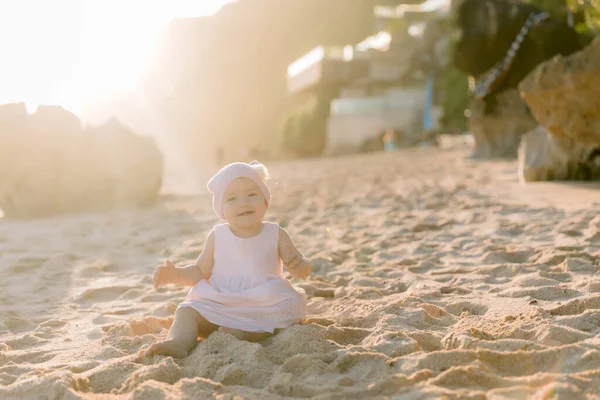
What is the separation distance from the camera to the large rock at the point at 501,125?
11042mm

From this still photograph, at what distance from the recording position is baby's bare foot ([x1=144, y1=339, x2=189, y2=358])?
7.57 ft

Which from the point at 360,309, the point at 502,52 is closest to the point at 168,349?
the point at 360,309

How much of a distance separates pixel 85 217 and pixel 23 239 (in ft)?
5.83

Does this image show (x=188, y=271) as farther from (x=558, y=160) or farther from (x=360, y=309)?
(x=558, y=160)

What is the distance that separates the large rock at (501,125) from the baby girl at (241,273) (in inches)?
366

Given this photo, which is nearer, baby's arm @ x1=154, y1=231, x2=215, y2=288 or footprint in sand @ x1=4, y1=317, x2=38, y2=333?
baby's arm @ x1=154, y1=231, x2=215, y2=288

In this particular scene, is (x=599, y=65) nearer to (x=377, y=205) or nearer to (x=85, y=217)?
(x=377, y=205)

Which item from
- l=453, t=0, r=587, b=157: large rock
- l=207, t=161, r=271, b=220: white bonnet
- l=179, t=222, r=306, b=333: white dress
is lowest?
l=179, t=222, r=306, b=333: white dress

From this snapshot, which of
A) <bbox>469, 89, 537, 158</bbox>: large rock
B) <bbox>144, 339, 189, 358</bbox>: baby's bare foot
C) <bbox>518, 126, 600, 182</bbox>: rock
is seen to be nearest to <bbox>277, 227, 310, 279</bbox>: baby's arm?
<bbox>144, 339, 189, 358</bbox>: baby's bare foot

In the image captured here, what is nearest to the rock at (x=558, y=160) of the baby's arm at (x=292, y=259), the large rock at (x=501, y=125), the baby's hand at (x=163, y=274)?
the large rock at (x=501, y=125)

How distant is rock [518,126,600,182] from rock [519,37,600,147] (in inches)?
4.7

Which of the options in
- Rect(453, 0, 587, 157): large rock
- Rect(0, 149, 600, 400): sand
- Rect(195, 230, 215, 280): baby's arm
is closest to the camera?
Rect(0, 149, 600, 400): sand

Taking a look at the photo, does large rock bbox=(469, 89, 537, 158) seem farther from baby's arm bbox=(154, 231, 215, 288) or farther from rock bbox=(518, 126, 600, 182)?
baby's arm bbox=(154, 231, 215, 288)

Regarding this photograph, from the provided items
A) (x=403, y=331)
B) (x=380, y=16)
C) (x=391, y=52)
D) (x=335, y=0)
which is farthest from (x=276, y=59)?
(x=403, y=331)
